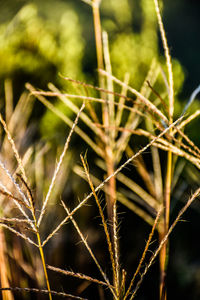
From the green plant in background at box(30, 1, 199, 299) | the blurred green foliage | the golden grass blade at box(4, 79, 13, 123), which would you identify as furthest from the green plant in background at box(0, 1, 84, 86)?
the green plant in background at box(30, 1, 199, 299)

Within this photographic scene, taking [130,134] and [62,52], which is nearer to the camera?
[130,134]

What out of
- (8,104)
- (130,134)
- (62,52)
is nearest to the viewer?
(130,134)

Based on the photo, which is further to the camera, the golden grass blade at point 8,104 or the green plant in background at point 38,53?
the green plant in background at point 38,53

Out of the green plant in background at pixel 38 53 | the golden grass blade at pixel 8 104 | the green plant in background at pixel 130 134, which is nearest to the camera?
the green plant in background at pixel 130 134

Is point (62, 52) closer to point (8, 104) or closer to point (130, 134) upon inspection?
point (8, 104)

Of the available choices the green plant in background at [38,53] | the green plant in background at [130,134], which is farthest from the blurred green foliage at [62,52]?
the green plant in background at [130,134]

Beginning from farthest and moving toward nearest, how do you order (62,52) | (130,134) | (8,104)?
(62,52) < (8,104) < (130,134)

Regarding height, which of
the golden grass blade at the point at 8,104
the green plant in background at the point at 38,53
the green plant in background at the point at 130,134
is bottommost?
the green plant in background at the point at 130,134

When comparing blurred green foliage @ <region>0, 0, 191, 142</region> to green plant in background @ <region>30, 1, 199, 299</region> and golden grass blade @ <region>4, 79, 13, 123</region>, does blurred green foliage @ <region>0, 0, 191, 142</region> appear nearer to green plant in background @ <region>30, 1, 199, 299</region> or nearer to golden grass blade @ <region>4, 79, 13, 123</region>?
golden grass blade @ <region>4, 79, 13, 123</region>

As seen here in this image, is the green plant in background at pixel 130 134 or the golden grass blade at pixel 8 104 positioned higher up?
the golden grass blade at pixel 8 104

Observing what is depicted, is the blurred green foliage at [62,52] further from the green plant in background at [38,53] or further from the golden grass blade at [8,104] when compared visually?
the golden grass blade at [8,104]

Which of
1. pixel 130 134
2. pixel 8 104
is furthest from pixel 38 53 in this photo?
pixel 130 134
